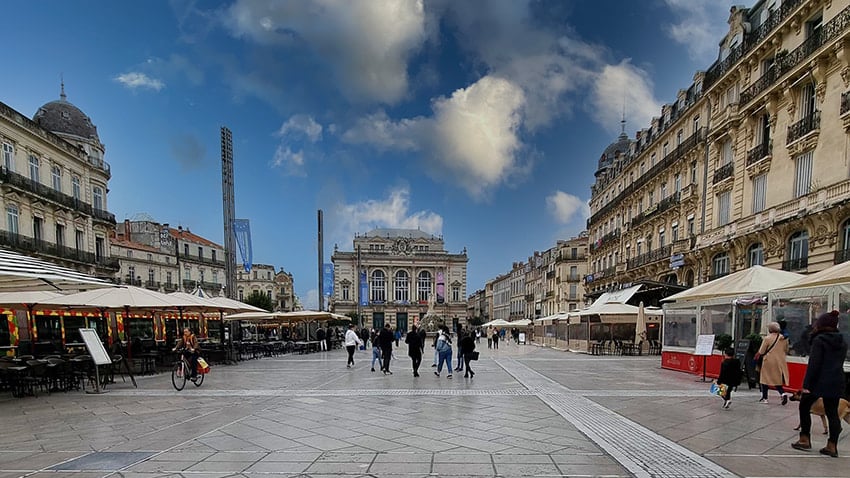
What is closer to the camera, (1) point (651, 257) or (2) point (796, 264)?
(2) point (796, 264)

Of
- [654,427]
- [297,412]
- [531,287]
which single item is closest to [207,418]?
[297,412]

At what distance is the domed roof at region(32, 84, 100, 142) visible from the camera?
3141cm

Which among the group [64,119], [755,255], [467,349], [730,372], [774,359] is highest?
[64,119]

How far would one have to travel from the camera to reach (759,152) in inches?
752

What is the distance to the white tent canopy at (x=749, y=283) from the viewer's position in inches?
421

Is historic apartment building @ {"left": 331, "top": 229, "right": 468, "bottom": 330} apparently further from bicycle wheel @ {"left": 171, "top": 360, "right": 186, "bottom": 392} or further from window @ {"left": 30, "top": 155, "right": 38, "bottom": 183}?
bicycle wheel @ {"left": 171, "top": 360, "right": 186, "bottom": 392}

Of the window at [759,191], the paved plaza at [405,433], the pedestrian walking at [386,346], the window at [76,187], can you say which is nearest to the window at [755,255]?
the window at [759,191]

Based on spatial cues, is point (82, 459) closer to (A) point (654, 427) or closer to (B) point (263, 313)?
(A) point (654, 427)

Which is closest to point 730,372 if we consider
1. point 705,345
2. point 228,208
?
point 705,345

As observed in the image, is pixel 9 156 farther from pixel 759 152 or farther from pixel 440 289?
pixel 440 289

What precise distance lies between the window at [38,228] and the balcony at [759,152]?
35.4 meters

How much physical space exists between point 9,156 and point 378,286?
5890 cm

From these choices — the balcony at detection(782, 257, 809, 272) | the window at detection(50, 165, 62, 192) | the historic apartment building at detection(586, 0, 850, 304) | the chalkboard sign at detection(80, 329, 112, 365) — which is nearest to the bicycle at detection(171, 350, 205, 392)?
the chalkboard sign at detection(80, 329, 112, 365)

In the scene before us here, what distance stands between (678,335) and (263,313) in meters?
15.8
